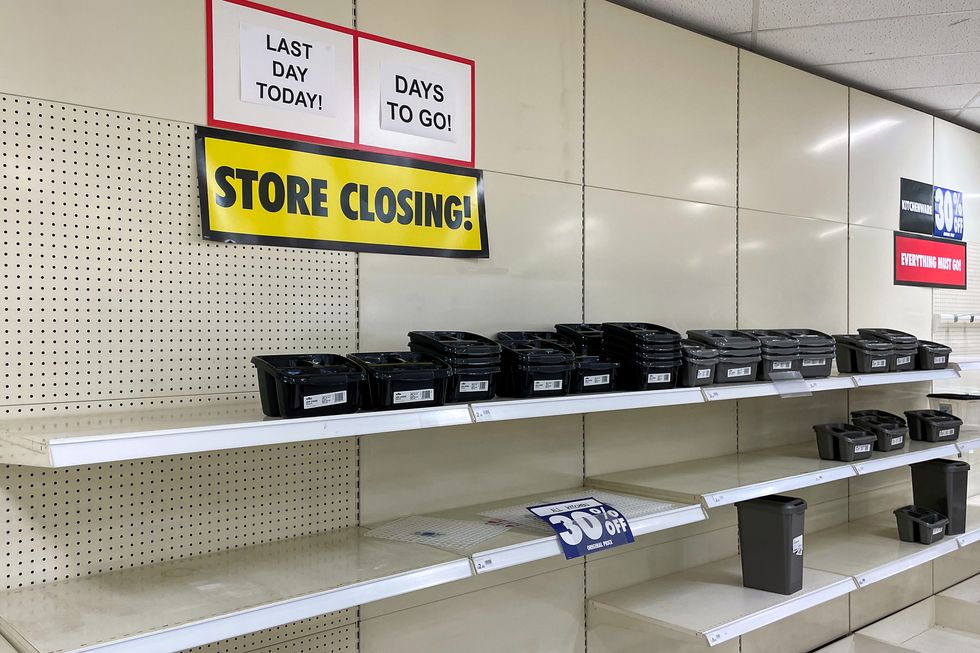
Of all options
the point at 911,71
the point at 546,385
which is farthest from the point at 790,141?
the point at 546,385

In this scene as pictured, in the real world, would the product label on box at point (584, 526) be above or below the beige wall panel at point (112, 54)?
below

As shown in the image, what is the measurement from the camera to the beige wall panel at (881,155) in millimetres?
4668

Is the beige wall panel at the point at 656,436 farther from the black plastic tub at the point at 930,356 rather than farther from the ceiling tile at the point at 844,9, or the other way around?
the ceiling tile at the point at 844,9

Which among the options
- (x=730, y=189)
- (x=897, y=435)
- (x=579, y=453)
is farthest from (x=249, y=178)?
(x=897, y=435)

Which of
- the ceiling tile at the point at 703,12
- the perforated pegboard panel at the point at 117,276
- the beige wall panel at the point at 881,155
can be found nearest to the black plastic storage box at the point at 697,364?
the perforated pegboard panel at the point at 117,276

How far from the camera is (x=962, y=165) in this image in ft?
18.0

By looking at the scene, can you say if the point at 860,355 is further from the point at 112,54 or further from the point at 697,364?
the point at 112,54

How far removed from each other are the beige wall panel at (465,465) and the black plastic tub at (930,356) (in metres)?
2.05

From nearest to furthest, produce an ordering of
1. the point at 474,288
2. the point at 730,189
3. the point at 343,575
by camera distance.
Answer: the point at 343,575, the point at 474,288, the point at 730,189

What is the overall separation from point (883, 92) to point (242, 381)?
14.0ft

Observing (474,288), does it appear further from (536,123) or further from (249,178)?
(249,178)

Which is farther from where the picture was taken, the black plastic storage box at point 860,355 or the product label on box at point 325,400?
the black plastic storage box at point 860,355

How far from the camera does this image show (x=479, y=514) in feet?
8.93

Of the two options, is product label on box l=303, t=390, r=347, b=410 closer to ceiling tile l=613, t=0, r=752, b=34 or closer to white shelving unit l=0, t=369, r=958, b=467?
white shelving unit l=0, t=369, r=958, b=467
